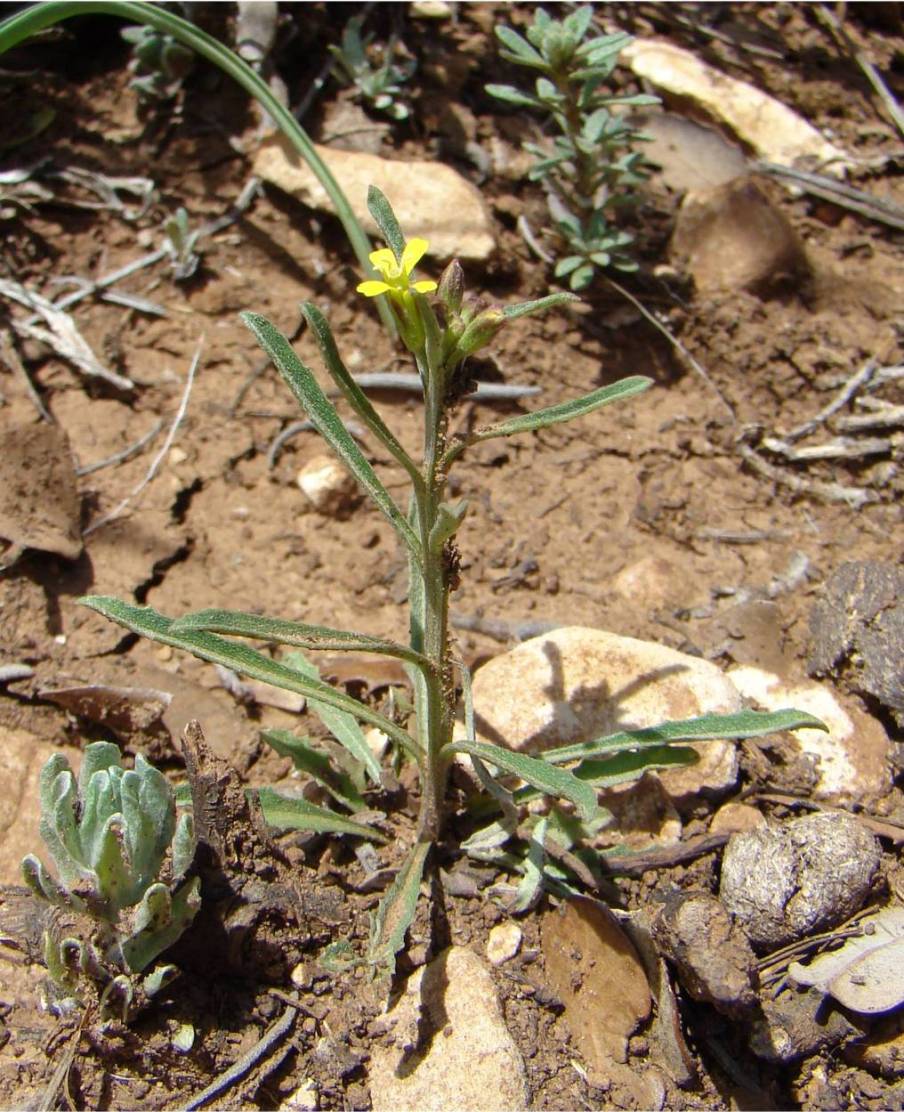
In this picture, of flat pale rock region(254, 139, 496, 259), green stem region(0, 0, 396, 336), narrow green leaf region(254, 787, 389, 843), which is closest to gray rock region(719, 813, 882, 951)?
narrow green leaf region(254, 787, 389, 843)

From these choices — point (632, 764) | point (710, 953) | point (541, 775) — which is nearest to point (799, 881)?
point (710, 953)

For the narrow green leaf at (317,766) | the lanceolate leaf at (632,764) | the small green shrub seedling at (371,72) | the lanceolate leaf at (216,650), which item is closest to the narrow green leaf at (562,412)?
the lanceolate leaf at (216,650)

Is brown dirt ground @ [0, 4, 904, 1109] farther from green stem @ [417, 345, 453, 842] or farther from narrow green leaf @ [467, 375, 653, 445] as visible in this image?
narrow green leaf @ [467, 375, 653, 445]

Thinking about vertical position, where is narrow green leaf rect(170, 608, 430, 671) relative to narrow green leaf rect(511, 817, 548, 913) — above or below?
above

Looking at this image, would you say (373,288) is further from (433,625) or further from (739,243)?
(739,243)

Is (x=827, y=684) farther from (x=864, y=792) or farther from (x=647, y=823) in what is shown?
(x=647, y=823)

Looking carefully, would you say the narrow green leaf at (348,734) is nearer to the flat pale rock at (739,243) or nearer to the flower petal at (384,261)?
the flower petal at (384,261)
